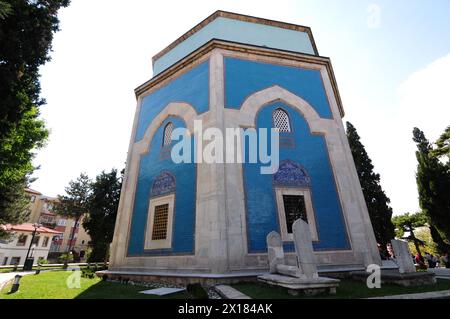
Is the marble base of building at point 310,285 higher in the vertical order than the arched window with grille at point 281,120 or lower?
lower

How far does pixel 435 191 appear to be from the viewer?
1873 cm

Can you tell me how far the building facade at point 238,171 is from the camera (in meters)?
8.57

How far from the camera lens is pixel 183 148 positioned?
1075 centimetres

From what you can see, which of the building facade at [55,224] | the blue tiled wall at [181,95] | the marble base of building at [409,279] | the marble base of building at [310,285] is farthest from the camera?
the building facade at [55,224]

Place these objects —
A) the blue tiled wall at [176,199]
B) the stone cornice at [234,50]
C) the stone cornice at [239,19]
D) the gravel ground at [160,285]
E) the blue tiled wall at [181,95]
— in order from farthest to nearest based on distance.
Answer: the stone cornice at [239,19] < the stone cornice at [234,50] < the blue tiled wall at [181,95] < the blue tiled wall at [176,199] < the gravel ground at [160,285]

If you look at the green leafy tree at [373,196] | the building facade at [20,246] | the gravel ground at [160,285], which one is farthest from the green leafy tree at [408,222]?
the building facade at [20,246]

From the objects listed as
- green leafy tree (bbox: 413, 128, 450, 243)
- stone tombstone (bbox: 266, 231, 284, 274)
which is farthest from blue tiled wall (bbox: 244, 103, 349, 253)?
green leafy tree (bbox: 413, 128, 450, 243)

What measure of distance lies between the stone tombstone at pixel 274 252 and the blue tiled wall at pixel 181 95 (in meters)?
5.89

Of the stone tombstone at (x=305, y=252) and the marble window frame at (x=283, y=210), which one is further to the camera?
the marble window frame at (x=283, y=210)

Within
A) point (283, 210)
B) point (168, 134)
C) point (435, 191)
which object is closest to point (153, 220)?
point (168, 134)

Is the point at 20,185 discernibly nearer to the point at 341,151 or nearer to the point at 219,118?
the point at 219,118

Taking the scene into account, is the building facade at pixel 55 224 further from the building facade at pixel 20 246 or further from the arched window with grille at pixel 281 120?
the arched window with grille at pixel 281 120

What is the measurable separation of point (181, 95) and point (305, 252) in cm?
915
